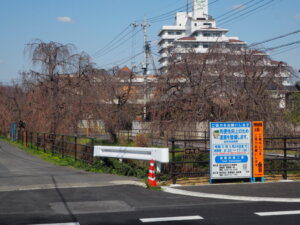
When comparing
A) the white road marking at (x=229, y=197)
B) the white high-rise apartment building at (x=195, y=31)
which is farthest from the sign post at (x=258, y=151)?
the white high-rise apartment building at (x=195, y=31)

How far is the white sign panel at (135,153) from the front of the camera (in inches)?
493

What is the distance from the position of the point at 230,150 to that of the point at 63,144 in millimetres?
11732

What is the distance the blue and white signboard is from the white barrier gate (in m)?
1.46

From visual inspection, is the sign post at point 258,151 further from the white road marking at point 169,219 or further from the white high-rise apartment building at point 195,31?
the white high-rise apartment building at point 195,31

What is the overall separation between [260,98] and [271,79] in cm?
125

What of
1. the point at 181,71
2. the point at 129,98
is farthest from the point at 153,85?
the point at 129,98

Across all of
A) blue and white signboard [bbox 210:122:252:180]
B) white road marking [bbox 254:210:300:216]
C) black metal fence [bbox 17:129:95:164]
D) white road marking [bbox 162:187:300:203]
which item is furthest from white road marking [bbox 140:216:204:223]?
black metal fence [bbox 17:129:95:164]

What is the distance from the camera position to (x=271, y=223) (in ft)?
25.2

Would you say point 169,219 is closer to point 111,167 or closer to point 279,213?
point 279,213

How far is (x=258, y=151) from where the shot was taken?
12.5m

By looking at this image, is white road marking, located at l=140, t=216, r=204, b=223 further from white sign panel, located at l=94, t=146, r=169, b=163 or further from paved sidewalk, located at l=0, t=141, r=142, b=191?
white sign panel, located at l=94, t=146, r=169, b=163

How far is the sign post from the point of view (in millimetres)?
12383

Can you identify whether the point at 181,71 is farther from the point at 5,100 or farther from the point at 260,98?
the point at 5,100

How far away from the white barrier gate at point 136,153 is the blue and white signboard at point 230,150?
146 cm
